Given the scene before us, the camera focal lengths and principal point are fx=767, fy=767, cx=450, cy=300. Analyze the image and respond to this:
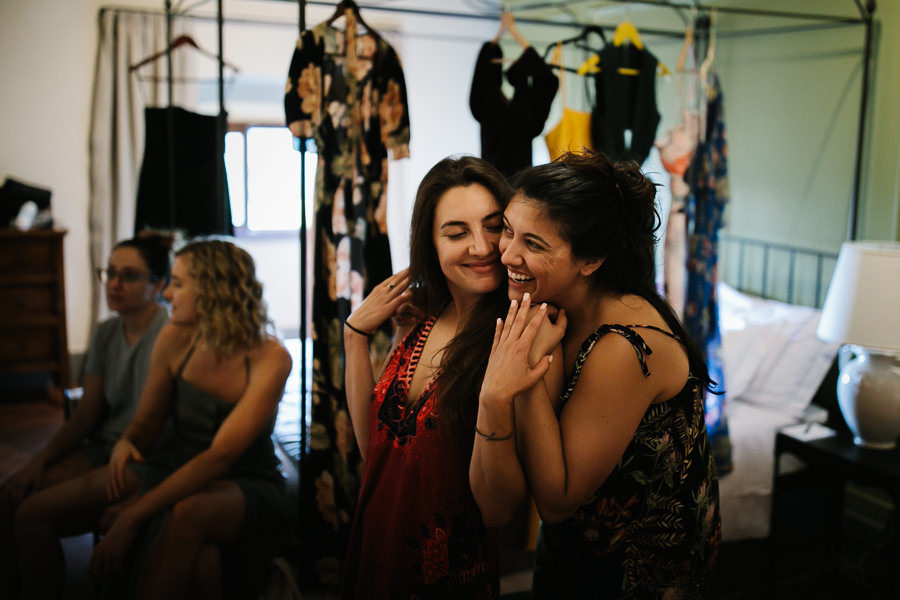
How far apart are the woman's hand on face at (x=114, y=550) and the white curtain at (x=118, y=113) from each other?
139 inches

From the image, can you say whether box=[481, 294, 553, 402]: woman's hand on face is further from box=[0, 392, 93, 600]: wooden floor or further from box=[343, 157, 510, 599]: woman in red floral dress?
box=[0, 392, 93, 600]: wooden floor

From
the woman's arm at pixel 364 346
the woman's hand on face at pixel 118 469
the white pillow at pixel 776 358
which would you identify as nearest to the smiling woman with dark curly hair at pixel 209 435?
the woman's hand on face at pixel 118 469

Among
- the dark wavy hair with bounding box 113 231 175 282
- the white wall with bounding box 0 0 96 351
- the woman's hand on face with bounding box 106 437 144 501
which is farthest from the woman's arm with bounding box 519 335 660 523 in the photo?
the white wall with bounding box 0 0 96 351

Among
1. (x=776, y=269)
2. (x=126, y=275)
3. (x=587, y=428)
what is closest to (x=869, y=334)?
(x=776, y=269)

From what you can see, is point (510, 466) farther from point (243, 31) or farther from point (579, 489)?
point (243, 31)

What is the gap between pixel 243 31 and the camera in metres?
5.73

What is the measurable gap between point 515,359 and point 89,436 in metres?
1.94

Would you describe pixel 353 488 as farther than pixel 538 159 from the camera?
No

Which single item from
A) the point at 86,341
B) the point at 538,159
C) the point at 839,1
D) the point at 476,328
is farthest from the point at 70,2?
the point at 476,328

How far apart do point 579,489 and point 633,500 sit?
0.43ft

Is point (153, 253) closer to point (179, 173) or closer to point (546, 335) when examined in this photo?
point (179, 173)

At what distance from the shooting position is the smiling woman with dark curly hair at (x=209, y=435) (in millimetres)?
1998

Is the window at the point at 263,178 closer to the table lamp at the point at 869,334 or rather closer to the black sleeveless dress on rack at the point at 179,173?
the black sleeveless dress on rack at the point at 179,173

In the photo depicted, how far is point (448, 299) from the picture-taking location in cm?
155
